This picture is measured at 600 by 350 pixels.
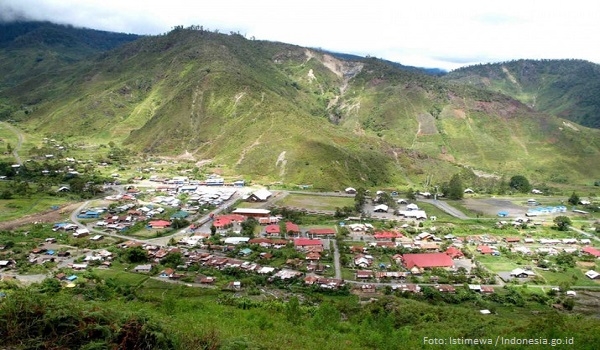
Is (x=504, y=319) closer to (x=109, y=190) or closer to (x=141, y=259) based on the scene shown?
(x=141, y=259)

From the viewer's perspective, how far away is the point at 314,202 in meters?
76.8

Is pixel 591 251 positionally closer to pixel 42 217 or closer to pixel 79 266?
pixel 79 266

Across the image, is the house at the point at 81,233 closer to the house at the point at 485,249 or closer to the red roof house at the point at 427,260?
the red roof house at the point at 427,260

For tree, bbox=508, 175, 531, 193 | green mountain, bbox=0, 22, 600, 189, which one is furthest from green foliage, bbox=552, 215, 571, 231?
→ green mountain, bbox=0, 22, 600, 189

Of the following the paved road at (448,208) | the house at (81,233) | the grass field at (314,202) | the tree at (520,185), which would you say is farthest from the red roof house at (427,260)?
the tree at (520,185)

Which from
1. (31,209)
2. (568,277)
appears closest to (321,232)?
(568,277)

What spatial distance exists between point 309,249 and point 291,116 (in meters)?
66.2

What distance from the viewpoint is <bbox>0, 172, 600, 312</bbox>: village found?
44.4m

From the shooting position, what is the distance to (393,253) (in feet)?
172

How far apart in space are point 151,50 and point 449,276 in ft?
559

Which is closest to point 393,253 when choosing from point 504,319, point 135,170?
point 504,319

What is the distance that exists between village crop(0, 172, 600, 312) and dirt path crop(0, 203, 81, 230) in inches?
88.2

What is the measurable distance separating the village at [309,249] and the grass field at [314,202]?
2965mm

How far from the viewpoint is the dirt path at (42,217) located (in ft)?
192
